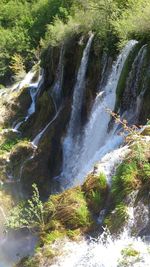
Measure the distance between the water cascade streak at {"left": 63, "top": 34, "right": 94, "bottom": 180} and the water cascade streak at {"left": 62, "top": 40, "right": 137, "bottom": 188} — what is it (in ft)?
2.26

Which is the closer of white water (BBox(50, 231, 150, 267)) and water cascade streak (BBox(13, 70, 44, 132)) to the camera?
white water (BBox(50, 231, 150, 267))

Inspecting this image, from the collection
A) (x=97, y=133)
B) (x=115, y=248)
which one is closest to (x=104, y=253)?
(x=115, y=248)

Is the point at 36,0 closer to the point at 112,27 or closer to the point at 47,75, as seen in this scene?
the point at 47,75

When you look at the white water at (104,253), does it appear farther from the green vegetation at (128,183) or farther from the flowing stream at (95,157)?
the green vegetation at (128,183)

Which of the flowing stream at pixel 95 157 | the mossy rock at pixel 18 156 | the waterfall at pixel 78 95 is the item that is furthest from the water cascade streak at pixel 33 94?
the waterfall at pixel 78 95

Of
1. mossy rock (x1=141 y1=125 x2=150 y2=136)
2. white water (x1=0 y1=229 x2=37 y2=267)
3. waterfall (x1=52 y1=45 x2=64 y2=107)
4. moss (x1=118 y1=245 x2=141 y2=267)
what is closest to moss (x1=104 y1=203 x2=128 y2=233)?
moss (x1=118 y1=245 x2=141 y2=267)

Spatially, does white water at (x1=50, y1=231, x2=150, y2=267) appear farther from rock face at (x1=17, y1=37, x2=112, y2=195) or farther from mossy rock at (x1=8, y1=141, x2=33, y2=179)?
mossy rock at (x1=8, y1=141, x2=33, y2=179)

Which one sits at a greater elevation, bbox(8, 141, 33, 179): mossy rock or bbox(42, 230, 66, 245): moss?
bbox(8, 141, 33, 179): mossy rock

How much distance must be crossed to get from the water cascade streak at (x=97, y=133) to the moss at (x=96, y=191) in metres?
4.71

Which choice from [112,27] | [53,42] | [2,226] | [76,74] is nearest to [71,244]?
[2,226]

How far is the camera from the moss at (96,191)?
8273 mm

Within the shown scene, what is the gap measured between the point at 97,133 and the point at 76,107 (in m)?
2.44

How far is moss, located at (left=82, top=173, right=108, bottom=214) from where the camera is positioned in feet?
27.1

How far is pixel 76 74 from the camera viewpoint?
1800 cm
